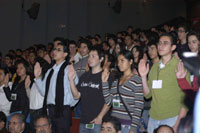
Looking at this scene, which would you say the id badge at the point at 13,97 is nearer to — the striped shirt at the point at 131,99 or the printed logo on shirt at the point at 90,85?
the printed logo on shirt at the point at 90,85

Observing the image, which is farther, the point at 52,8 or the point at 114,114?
the point at 52,8

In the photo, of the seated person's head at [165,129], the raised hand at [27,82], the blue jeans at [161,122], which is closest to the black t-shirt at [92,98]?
the blue jeans at [161,122]

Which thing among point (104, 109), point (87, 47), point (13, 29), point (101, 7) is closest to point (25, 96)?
point (87, 47)

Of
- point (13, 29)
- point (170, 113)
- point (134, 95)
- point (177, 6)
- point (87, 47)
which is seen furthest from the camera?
point (177, 6)

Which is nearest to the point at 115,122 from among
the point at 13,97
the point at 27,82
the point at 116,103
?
the point at 116,103

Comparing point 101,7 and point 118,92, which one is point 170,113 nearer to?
point 118,92

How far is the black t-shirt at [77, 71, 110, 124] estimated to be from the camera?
3.09m

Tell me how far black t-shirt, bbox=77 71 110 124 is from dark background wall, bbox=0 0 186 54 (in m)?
6.21

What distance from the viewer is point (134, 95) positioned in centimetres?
281

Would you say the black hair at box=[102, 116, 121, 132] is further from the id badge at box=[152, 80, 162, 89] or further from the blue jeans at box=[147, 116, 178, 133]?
the id badge at box=[152, 80, 162, 89]

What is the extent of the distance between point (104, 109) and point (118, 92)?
0.28m

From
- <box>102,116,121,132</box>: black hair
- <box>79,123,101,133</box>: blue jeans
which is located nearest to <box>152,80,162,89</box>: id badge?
<box>102,116,121,132</box>: black hair

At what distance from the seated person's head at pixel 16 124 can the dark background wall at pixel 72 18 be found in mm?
5565

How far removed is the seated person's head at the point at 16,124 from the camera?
348cm
